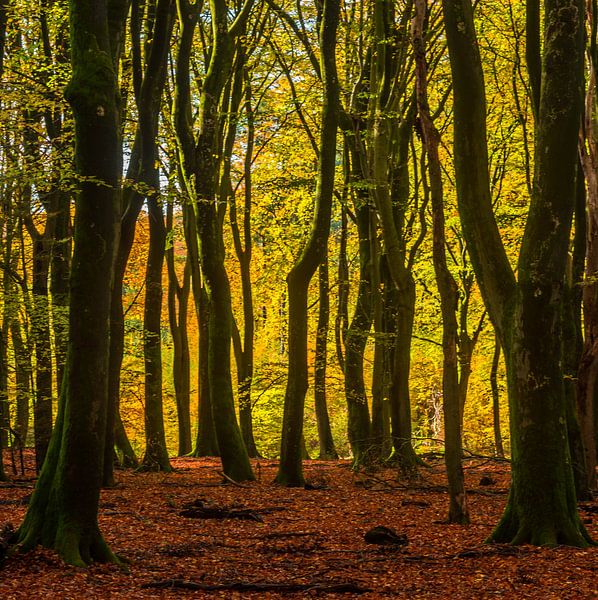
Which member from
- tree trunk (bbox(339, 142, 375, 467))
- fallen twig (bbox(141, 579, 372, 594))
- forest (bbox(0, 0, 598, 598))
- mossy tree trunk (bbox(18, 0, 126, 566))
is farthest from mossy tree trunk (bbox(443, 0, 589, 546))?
tree trunk (bbox(339, 142, 375, 467))

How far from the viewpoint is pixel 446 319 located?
10.5 m

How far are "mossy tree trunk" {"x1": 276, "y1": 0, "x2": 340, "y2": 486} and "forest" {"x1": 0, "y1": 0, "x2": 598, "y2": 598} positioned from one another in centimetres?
5

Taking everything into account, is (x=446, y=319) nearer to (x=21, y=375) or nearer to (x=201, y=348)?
(x=201, y=348)

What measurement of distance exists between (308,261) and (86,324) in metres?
7.74

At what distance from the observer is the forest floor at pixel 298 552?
6.73m

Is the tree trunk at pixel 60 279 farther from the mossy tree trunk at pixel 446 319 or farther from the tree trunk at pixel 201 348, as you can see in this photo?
the mossy tree trunk at pixel 446 319

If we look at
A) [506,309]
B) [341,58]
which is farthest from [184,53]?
[506,309]

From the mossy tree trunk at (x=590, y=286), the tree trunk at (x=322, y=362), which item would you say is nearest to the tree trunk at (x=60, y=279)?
the tree trunk at (x=322, y=362)

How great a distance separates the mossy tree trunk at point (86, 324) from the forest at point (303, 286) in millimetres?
22

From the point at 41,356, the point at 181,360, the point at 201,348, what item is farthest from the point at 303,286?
the point at 181,360

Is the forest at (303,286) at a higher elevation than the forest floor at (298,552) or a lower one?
higher

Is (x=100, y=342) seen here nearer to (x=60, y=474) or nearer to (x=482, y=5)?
(x=60, y=474)

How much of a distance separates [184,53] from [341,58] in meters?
7.26

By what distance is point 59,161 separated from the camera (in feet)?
49.4
